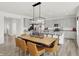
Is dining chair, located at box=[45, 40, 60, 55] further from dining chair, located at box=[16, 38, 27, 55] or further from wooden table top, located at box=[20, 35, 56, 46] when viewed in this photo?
dining chair, located at box=[16, 38, 27, 55]

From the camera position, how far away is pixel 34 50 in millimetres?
2727

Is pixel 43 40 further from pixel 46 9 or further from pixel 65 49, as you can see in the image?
pixel 46 9

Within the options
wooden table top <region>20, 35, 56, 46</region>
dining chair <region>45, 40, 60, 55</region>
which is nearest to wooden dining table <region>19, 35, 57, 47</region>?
wooden table top <region>20, 35, 56, 46</region>

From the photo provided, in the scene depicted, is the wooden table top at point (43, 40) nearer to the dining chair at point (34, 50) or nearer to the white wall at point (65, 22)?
the dining chair at point (34, 50)

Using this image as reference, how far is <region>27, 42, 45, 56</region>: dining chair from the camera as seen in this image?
8.58 ft

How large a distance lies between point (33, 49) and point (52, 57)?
0.60 meters

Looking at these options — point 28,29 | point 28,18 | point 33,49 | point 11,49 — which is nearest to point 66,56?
point 33,49

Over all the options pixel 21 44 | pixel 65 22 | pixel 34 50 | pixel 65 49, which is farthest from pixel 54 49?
pixel 21 44

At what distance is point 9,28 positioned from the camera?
279 cm

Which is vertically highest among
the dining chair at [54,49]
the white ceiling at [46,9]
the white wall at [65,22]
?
the white ceiling at [46,9]

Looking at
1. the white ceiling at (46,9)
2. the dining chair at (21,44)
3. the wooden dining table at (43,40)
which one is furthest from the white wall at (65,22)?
the dining chair at (21,44)

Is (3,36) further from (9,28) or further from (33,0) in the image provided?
(33,0)

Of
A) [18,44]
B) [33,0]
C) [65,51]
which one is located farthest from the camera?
[18,44]

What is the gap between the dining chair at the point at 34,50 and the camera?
261 cm
